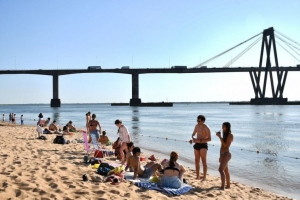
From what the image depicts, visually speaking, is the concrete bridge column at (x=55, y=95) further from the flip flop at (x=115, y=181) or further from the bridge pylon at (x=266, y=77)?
the flip flop at (x=115, y=181)

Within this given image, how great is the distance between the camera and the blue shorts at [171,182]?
6734 mm

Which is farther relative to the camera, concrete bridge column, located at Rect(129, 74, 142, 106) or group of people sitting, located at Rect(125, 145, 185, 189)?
concrete bridge column, located at Rect(129, 74, 142, 106)

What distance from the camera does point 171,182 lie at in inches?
266

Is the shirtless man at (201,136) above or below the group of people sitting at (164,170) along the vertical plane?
above

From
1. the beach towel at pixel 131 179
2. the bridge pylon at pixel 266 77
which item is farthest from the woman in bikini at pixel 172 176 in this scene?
the bridge pylon at pixel 266 77

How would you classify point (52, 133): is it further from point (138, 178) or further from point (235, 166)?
point (138, 178)

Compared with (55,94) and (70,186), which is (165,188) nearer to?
(70,186)

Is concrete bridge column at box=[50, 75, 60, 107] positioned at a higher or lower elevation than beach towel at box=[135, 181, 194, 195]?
higher

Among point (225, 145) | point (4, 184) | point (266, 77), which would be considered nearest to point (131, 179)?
point (225, 145)

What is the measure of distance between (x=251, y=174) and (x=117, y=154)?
4.02m

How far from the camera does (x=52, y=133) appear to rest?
17797mm

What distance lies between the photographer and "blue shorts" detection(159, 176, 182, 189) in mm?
6734

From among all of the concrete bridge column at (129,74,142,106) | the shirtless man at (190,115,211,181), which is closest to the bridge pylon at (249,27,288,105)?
the concrete bridge column at (129,74,142,106)

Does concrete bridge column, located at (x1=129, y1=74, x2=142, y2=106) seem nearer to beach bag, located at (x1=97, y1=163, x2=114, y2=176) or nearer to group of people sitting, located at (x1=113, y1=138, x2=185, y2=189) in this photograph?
group of people sitting, located at (x1=113, y1=138, x2=185, y2=189)
